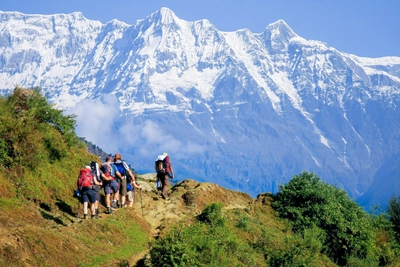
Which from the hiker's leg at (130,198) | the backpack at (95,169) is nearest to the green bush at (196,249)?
the backpack at (95,169)

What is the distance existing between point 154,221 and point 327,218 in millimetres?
14196

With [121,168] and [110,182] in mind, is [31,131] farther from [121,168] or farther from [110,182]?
[121,168]

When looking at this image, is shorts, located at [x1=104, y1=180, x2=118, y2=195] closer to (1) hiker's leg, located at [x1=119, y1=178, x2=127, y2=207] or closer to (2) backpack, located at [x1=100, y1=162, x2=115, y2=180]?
(2) backpack, located at [x1=100, y1=162, x2=115, y2=180]

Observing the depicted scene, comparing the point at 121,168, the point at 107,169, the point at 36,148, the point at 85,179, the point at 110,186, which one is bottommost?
the point at 85,179

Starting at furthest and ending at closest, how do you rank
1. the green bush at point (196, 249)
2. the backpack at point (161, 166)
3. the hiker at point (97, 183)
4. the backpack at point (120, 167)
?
the backpack at point (161, 166) → the backpack at point (120, 167) → the hiker at point (97, 183) → the green bush at point (196, 249)

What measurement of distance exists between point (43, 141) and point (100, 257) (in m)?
11.0

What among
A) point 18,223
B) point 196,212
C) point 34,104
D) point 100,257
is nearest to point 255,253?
point 196,212

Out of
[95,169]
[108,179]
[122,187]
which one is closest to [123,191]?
[122,187]

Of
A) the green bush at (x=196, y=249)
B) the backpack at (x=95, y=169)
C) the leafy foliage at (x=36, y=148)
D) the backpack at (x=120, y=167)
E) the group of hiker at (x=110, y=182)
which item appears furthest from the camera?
the backpack at (x=120, y=167)

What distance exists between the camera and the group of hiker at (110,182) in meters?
25.8

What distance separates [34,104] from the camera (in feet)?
103

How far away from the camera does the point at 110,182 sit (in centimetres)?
2870

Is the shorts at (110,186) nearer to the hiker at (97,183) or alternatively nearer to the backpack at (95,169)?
the hiker at (97,183)

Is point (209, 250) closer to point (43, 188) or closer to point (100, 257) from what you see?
point (100, 257)
